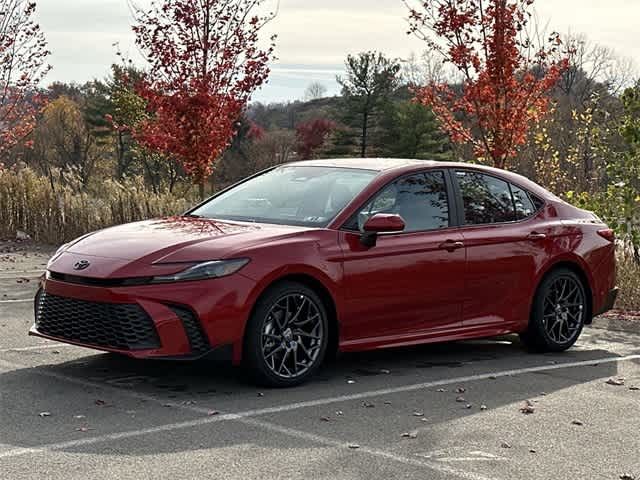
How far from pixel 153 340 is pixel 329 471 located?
2.02 metres

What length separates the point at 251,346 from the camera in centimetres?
733

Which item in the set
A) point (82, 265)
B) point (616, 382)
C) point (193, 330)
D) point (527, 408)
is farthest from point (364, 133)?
point (193, 330)

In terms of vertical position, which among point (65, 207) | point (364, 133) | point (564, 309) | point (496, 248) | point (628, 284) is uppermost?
point (364, 133)

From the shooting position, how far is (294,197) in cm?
851

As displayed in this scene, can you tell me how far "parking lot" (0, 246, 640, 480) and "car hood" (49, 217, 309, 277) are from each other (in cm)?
86

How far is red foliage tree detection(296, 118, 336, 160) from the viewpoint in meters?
103

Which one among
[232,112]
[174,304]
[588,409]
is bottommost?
[588,409]

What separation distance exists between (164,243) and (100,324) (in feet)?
2.29

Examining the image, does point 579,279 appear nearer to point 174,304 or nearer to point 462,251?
point 462,251

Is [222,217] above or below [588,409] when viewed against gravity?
above

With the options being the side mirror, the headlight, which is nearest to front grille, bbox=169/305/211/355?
the headlight

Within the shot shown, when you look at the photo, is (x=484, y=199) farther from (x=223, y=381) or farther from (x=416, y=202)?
(x=223, y=381)

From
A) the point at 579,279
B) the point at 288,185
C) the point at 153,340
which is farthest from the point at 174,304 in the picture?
the point at 579,279

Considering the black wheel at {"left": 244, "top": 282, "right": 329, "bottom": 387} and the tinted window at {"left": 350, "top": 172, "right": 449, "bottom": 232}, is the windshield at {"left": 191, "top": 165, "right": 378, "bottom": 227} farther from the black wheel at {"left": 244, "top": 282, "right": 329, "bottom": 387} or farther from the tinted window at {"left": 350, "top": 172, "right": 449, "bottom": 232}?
the black wheel at {"left": 244, "top": 282, "right": 329, "bottom": 387}
